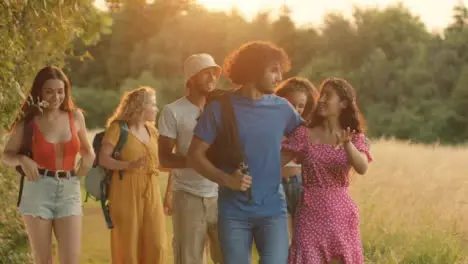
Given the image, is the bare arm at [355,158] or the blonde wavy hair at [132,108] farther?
the blonde wavy hair at [132,108]

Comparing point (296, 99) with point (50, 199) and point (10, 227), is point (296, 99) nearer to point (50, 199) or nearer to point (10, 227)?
point (50, 199)

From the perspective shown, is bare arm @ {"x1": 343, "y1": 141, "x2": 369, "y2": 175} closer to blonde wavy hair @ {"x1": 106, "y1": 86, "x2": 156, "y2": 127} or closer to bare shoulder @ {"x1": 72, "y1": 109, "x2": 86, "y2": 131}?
bare shoulder @ {"x1": 72, "y1": 109, "x2": 86, "y2": 131}

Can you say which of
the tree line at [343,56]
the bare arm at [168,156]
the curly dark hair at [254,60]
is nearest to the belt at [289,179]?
the bare arm at [168,156]

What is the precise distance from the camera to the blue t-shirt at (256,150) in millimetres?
5039

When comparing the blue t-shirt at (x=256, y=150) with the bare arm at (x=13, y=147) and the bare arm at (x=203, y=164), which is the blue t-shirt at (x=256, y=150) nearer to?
the bare arm at (x=203, y=164)

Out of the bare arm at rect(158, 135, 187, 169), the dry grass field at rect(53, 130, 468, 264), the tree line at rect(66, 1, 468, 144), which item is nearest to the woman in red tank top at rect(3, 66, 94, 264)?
the bare arm at rect(158, 135, 187, 169)

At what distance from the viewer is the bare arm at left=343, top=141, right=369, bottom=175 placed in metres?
5.36

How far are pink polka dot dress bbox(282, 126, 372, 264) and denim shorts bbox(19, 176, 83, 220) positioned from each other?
171cm

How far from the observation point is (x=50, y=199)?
6430 millimetres

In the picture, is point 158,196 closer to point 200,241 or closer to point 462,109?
point 200,241

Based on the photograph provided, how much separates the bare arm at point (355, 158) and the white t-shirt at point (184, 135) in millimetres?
1436

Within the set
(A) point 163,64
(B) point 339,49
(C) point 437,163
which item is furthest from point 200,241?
(A) point 163,64

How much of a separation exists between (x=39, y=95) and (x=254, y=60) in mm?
2032

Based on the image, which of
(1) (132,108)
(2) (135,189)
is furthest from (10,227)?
(1) (132,108)
